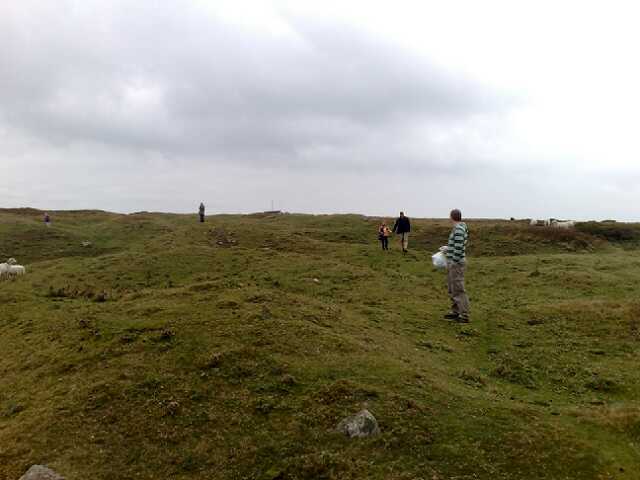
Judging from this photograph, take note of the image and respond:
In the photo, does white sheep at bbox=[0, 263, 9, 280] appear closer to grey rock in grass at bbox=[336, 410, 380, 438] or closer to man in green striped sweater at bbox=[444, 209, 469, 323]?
man in green striped sweater at bbox=[444, 209, 469, 323]

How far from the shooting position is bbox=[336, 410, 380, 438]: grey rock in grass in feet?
29.6

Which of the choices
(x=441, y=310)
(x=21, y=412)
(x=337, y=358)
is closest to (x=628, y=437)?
(x=337, y=358)

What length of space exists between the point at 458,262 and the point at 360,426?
1031 centimetres

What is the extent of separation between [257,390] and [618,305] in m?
16.9

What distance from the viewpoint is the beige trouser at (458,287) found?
18.0 meters

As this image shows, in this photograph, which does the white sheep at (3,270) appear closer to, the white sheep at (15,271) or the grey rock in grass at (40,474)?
the white sheep at (15,271)

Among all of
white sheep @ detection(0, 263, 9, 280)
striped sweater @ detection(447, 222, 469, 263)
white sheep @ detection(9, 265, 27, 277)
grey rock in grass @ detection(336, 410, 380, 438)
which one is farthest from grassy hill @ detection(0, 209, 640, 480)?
white sheep @ detection(0, 263, 9, 280)

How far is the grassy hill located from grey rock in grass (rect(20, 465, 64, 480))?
0.25m

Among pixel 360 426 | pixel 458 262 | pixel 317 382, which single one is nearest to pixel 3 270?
pixel 317 382

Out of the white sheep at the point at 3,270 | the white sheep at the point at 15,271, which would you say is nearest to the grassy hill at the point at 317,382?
the white sheep at the point at 15,271

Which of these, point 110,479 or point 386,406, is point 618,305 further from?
point 110,479

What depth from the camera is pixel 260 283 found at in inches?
1042

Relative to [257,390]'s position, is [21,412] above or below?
below

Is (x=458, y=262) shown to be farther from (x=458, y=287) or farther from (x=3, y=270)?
(x=3, y=270)
